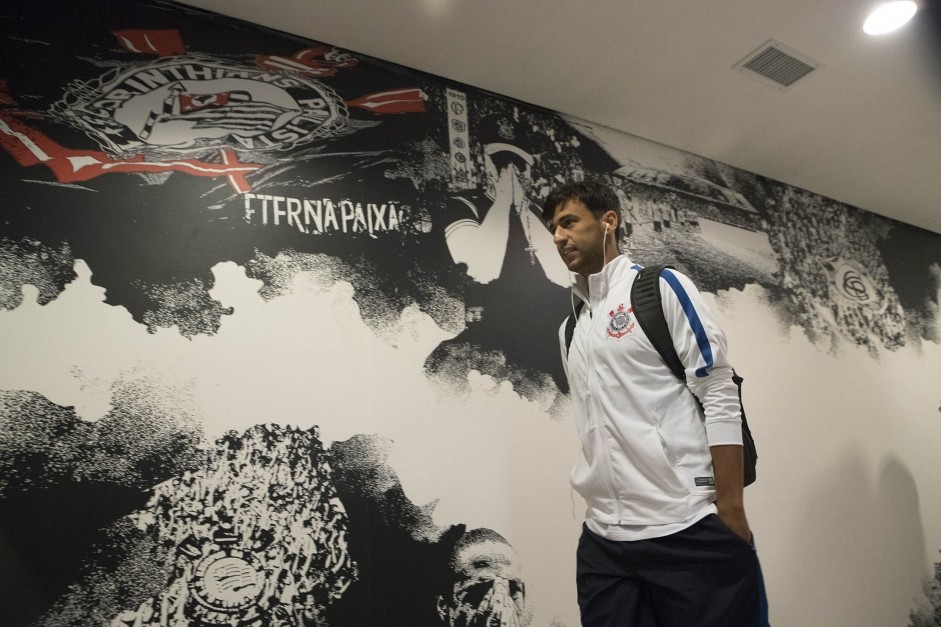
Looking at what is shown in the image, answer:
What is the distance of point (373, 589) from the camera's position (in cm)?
170

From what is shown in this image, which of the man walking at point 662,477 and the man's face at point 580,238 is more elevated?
the man's face at point 580,238

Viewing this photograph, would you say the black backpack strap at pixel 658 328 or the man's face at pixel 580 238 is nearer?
the black backpack strap at pixel 658 328

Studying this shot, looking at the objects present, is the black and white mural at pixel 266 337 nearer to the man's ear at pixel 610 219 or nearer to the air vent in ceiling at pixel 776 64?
the man's ear at pixel 610 219

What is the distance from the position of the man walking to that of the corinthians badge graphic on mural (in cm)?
120

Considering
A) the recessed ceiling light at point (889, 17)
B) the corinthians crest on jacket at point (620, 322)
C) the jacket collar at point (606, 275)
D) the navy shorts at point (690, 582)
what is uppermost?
the recessed ceiling light at point (889, 17)

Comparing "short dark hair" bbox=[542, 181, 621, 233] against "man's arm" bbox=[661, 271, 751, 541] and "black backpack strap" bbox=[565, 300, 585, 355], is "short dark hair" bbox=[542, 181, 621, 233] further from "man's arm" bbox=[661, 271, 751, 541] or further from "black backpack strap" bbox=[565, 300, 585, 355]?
"man's arm" bbox=[661, 271, 751, 541]

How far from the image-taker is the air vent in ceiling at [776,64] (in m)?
2.37

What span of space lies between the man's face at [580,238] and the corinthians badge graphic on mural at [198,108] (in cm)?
92

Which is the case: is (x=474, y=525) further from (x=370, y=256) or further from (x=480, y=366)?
(x=370, y=256)

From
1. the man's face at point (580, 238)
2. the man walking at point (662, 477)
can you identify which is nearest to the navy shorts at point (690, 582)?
the man walking at point (662, 477)

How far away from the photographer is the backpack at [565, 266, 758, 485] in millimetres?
1349

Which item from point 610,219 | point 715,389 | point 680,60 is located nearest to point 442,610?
point 715,389

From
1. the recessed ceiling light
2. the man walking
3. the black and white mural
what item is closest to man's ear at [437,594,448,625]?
the black and white mural

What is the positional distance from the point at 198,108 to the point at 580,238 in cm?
124
